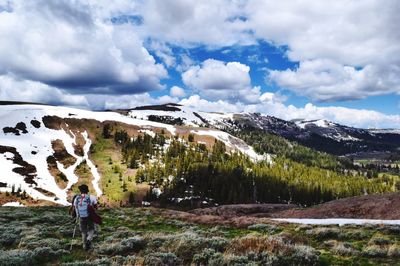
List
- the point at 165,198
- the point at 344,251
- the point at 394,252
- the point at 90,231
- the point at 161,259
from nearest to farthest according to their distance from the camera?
the point at 161,259 < the point at 394,252 < the point at 344,251 < the point at 90,231 < the point at 165,198

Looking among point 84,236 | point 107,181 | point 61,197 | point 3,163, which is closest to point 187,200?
point 107,181

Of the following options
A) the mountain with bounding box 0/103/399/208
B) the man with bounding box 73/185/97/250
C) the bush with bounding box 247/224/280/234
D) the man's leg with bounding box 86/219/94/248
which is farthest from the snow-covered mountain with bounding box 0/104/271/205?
the man's leg with bounding box 86/219/94/248

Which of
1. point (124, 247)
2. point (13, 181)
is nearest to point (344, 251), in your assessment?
point (124, 247)

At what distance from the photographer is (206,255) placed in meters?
15.3

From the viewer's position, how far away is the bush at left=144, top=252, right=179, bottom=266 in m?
14.2

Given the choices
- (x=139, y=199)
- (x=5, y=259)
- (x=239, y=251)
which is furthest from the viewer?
(x=139, y=199)

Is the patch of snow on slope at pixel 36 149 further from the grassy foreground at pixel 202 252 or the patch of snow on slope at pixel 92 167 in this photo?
the grassy foreground at pixel 202 252

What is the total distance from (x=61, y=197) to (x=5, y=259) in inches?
4701

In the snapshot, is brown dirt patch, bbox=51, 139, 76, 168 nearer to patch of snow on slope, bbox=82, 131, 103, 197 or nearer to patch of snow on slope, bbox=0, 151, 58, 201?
patch of snow on slope, bbox=82, 131, 103, 197

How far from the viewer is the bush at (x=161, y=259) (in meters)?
14.2

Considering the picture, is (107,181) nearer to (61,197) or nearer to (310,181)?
(61,197)

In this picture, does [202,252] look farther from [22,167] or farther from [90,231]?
[22,167]

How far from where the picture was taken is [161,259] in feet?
48.2

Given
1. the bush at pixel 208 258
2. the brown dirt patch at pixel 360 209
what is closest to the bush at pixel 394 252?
the bush at pixel 208 258
